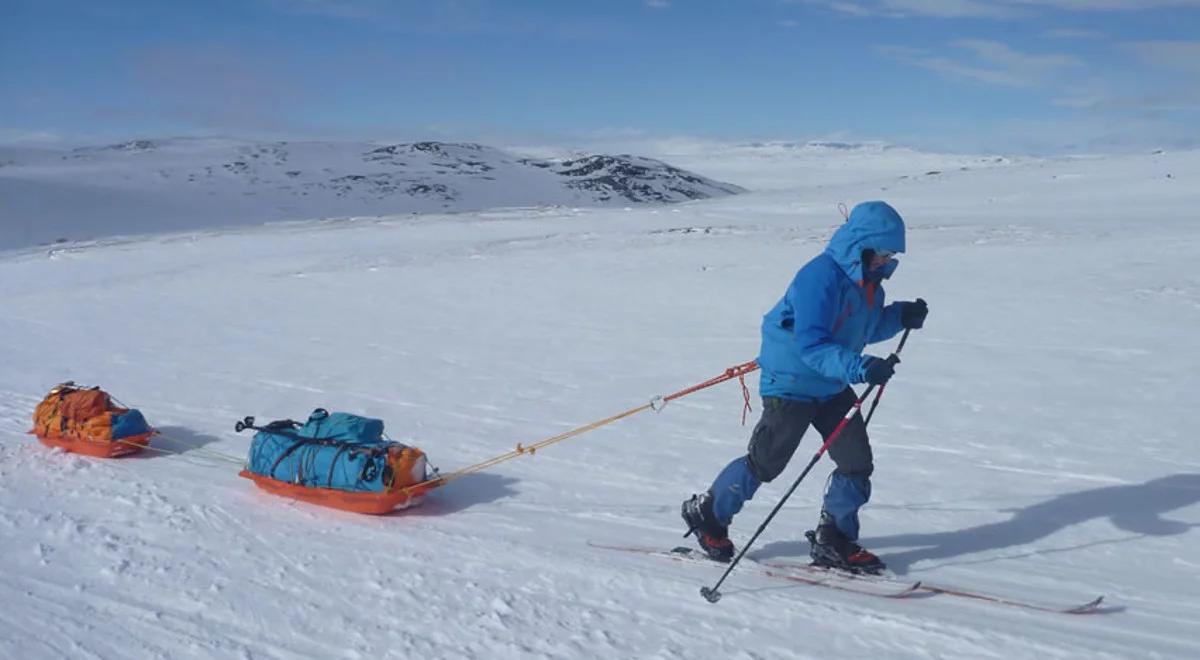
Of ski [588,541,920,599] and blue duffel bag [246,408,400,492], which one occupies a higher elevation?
blue duffel bag [246,408,400,492]

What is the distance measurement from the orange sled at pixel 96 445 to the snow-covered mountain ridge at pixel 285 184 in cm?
3401

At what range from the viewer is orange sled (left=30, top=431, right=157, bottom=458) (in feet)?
22.0

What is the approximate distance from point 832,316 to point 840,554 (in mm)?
1264

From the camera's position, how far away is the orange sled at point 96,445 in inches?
264

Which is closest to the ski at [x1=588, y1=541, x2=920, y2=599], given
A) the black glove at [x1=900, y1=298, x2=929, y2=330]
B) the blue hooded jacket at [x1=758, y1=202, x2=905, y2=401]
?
the blue hooded jacket at [x1=758, y1=202, x2=905, y2=401]

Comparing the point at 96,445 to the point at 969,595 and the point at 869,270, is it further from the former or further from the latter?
the point at 969,595

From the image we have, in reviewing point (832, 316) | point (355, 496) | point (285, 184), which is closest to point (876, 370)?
point (832, 316)

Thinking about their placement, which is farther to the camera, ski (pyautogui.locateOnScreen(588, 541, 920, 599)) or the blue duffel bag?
the blue duffel bag

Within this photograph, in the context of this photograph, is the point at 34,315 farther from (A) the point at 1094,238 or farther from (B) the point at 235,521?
(A) the point at 1094,238

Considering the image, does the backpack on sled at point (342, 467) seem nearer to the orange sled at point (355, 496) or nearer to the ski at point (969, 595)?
the orange sled at point (355, 496)

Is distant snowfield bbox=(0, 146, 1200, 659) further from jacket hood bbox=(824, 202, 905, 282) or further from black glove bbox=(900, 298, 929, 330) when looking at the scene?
jacket hood bbox=(824, 202, 905, 282)

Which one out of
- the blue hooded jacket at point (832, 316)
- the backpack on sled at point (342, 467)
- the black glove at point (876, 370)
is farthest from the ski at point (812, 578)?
the backpack on sled at point (342, 467)

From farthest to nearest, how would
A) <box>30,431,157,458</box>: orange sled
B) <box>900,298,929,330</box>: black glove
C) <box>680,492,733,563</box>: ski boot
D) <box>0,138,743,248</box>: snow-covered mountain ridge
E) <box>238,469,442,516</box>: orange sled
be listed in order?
<box>0,138,743,248</box>: snow-covered mountain ridge, <box>30,431,157,458</box>: orange sled, <box>238,469,442,516</box>: orange sled, <box>680,492,733,563</box>: ski boot, <box>900,298,929,330</box>: black glove

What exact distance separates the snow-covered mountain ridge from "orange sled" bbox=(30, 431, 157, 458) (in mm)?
34008
